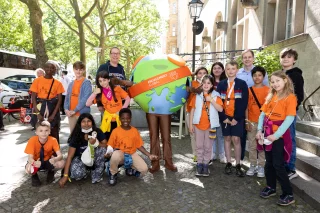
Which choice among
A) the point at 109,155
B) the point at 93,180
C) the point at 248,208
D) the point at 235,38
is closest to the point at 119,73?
the point at 109,155

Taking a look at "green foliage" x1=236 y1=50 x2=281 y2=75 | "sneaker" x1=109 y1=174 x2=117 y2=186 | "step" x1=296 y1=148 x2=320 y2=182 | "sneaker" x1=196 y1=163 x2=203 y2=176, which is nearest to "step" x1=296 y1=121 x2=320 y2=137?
"step" x1=296 y1=148 x2=320 y2=182

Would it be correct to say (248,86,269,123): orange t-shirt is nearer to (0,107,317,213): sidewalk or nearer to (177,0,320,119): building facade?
(0,107,317,213): sidewalk

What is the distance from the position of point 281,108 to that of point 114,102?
7.90 feet

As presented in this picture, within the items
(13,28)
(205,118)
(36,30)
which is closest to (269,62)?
(205,118)

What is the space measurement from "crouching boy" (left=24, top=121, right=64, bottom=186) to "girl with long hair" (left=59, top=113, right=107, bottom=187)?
20 cm

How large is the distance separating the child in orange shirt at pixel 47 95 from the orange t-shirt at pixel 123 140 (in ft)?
4.65

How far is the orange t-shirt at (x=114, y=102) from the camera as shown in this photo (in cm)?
431

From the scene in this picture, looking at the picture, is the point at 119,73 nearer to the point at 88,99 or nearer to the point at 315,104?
the point at 88,99

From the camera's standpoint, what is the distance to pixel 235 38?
14562mm

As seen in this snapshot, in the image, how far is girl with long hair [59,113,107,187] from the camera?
4047 mm

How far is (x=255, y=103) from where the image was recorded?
4.28m

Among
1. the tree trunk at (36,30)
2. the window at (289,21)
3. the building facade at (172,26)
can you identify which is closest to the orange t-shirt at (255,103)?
the window at (289,21)

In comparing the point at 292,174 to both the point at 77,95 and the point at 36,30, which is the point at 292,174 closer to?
the point at 77,95

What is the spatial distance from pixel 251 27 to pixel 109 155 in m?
9.46
